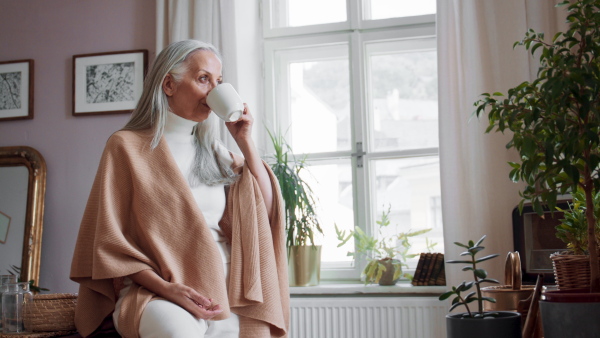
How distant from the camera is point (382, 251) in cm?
336

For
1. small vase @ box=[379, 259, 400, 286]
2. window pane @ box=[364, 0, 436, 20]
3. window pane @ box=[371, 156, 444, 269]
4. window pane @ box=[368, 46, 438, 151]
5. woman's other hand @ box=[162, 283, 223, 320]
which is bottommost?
small vase @ box=[379, 259, 400, 286]

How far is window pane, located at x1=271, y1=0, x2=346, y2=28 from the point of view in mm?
3623

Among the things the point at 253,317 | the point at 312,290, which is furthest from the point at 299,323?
the point at 253,317

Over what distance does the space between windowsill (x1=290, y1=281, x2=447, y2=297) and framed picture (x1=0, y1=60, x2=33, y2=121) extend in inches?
70.3

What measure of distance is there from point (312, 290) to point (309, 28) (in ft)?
4.60

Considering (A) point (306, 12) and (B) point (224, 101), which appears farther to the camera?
(A) point (306, 12)

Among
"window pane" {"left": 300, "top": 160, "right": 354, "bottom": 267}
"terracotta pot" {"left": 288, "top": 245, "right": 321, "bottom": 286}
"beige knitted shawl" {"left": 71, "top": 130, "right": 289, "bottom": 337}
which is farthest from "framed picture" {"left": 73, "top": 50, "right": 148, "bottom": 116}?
"beige knitted shawl" {"left": 71, "top": 130, "right": 289, "bottom": 337}

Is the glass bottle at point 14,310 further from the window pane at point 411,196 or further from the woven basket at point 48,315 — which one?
the window pane at point 411,196

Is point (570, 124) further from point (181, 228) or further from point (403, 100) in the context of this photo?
point (403, 100)

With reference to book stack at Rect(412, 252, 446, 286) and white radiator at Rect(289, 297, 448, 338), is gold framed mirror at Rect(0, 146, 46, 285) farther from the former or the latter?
book stack at Rect(412, 252, 446, 286)

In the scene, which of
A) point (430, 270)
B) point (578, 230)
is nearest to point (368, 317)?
point (430, 270)

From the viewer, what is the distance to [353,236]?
3359mm

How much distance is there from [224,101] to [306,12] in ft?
6.77

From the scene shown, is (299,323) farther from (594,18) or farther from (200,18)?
(594,18)
